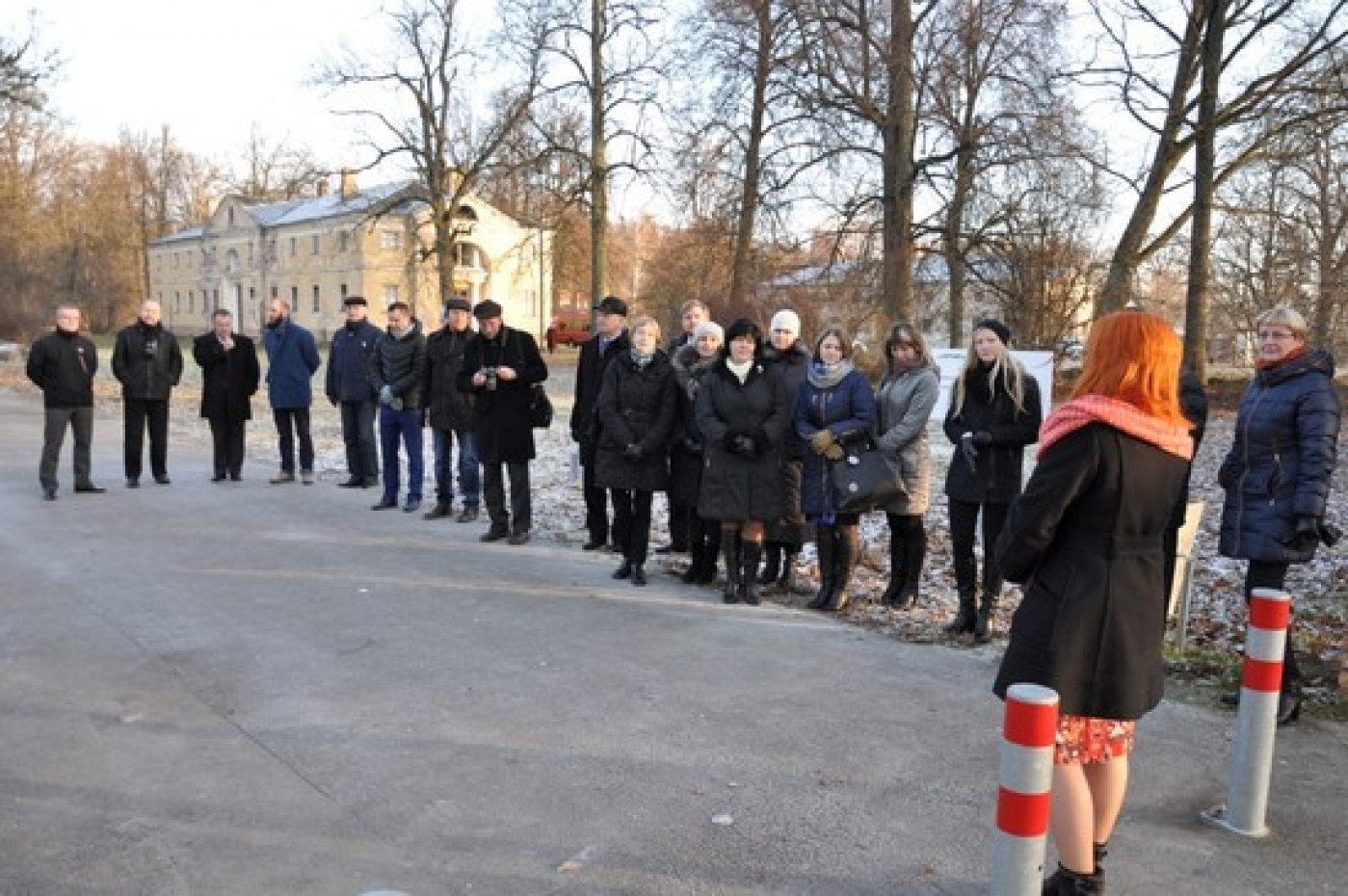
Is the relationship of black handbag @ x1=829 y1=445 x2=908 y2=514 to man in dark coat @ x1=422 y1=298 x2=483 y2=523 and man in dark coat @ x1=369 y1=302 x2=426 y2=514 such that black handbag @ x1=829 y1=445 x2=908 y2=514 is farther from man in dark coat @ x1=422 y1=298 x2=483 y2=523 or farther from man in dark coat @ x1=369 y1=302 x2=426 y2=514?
man in dark coat @ x1=369 y1=302 x2=426 y2=514

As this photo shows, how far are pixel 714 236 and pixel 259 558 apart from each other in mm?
19017

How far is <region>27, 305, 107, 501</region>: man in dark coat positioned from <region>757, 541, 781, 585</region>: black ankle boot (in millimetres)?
7638

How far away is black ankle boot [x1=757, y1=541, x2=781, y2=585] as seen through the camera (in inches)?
315

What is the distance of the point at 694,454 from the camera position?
26.7 ft

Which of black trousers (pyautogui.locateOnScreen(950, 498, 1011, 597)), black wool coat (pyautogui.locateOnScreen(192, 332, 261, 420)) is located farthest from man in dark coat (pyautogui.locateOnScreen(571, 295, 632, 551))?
black wool coat (pyautogui.locateOnScreen(192, 332, 261, 420))

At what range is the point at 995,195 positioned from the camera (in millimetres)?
20484

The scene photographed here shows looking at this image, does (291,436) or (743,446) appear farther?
(291,436)

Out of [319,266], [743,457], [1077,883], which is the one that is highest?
[319,266]

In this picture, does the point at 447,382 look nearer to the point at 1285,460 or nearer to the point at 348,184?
the point at 1285,460

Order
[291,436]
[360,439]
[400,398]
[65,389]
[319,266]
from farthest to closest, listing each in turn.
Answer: [319,266], [291,436], [360,439], [65,389], [400,398]

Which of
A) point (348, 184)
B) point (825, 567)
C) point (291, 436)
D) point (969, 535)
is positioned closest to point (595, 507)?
point (825, 567)

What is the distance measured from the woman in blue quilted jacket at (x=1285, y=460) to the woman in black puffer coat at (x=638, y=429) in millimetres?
3940

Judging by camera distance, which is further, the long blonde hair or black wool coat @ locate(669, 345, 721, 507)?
black wool coat @ locate(669, 345, 721, 507)

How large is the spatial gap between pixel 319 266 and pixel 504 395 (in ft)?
218
